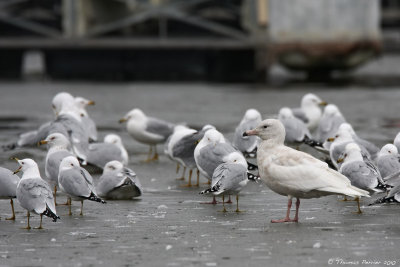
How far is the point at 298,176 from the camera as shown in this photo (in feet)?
29.3

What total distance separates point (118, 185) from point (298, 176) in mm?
2006

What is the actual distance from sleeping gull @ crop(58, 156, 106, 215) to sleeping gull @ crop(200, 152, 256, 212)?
3.43 ft

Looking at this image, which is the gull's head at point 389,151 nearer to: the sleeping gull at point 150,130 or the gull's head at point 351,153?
the gull's head at point 351,153

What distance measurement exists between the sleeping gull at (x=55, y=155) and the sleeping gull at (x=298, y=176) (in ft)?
6.90

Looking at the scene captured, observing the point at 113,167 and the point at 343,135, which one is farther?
the point at 343,135

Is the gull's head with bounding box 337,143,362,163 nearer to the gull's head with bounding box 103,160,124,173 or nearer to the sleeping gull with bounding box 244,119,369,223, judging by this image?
the sleeping gull with bounding box 244,119,369,223

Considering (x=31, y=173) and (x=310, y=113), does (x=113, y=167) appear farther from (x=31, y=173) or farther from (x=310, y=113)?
(x=310, y=113)

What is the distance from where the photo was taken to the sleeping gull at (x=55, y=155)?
10.2m

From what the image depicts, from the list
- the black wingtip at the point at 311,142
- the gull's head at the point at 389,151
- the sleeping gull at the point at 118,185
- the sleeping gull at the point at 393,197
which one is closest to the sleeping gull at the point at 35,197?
the sleeping gull at the point at 118,185

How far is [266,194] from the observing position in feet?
35.1

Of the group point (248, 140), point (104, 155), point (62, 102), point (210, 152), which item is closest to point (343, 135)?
point (248, 140)

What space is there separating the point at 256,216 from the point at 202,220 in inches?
20.2

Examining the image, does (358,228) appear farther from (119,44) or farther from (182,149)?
(119,44)

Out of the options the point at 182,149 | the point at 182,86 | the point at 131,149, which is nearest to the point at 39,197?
the point at 182,149
